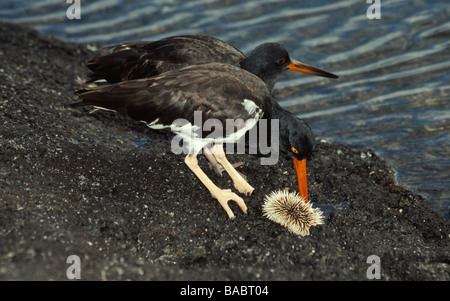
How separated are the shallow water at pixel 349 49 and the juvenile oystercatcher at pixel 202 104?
1.67 metres

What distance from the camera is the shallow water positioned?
6.59 m

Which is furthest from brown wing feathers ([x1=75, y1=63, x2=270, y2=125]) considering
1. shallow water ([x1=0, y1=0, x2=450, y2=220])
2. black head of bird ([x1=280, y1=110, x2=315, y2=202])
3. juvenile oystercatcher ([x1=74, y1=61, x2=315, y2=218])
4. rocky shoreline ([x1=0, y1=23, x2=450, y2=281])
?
shallow water ([x1=0, y1=0, x2=450, y2=220])

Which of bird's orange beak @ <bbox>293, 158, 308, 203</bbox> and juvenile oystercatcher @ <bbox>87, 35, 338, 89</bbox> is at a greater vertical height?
juvenile oystercatcher @ <bbox>87, 35, 338, 89</bbox>

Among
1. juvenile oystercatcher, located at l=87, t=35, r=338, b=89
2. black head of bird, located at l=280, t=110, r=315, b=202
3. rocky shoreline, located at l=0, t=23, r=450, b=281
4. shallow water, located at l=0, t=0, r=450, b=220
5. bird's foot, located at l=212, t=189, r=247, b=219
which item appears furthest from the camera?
shallow water, located at l=0, t=0, r=450, b=220

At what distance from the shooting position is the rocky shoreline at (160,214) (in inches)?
142

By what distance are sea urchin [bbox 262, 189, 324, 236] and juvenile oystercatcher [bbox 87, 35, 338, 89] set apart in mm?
1670

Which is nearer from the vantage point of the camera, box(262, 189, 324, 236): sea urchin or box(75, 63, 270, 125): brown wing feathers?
box(262, 189, 324, 236): sea urchin

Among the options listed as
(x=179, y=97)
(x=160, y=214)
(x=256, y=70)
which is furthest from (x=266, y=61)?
(x=160, y=214)

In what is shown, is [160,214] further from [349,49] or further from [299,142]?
[349,49]

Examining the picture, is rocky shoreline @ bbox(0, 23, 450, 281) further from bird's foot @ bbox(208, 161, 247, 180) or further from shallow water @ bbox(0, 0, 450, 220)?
shallow water @ bbox(0, 0, 450, 220)

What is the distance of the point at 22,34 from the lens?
8.32 metres

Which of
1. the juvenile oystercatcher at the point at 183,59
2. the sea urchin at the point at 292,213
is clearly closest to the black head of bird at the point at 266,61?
the juvenile oystercatcher at the point at 183,59

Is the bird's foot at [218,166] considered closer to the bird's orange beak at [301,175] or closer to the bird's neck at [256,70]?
the bird's orange beak at [301,175]

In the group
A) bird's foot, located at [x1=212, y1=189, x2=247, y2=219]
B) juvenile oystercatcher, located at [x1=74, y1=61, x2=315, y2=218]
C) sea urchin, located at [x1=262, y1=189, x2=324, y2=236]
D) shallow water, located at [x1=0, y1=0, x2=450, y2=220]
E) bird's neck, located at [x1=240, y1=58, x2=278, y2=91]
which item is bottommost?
sea urchin, located at [x1=262, y1=189, x2=324, y2=236]
